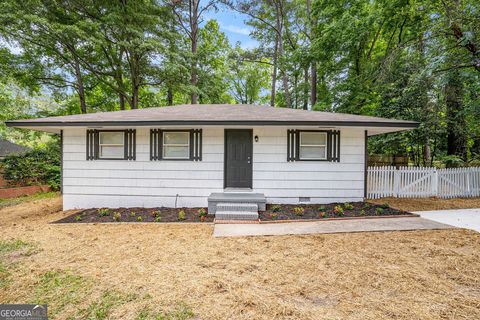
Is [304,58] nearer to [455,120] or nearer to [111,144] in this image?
[455,120]

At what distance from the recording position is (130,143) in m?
6.84

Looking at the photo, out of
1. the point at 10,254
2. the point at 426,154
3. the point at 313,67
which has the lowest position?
the point at 10,254

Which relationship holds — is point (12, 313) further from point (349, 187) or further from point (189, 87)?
point (189, 87)

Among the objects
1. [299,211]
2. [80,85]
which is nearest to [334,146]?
[299,211]

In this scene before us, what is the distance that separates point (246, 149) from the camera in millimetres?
6836

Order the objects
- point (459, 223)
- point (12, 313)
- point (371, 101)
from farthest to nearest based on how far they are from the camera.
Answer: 1. point (371, 101)
2. point (459, 223)
3. point (12, 313)

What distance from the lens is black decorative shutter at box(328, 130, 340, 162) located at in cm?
680

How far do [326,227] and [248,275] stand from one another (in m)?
2.75

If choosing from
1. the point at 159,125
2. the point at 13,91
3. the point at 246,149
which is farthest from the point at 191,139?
the point at 13,91

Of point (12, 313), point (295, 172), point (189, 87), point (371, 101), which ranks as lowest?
point (12, 313)

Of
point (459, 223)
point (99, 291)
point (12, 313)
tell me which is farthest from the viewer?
point (459, 223)

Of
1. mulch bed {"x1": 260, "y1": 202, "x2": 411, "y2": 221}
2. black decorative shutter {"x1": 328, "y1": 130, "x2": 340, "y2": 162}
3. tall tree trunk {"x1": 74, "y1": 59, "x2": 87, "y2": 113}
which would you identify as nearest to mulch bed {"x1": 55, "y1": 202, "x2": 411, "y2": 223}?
mulch bed {"x1": 260, "y1": 202, "x2": 411, "y2": 221}

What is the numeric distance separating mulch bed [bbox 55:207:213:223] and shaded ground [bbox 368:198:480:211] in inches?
238

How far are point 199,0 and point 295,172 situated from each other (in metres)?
14.1
